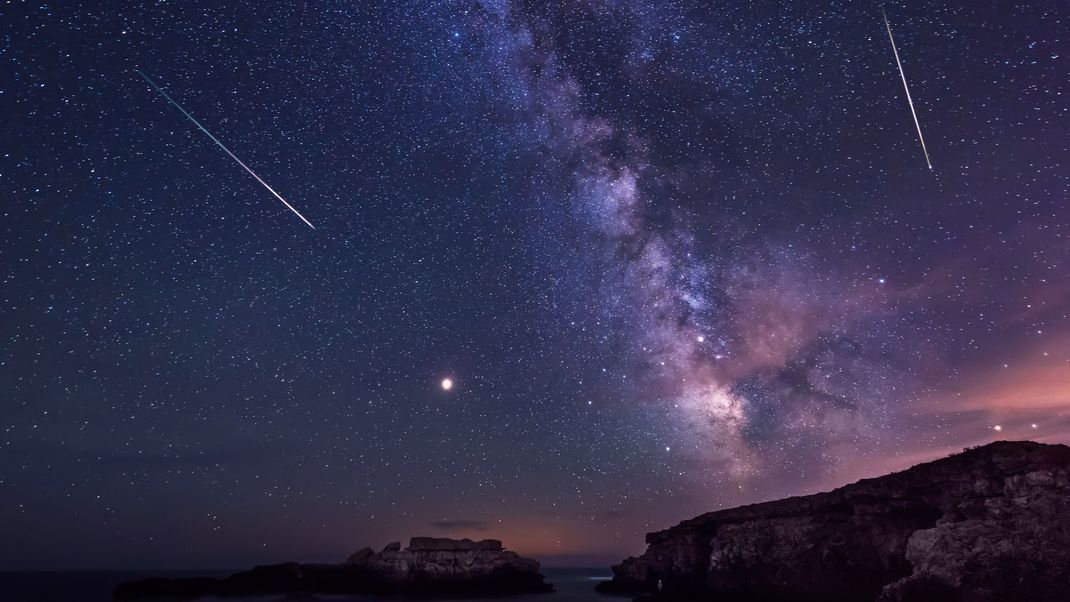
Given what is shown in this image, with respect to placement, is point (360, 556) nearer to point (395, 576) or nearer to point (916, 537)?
point (395, 576)

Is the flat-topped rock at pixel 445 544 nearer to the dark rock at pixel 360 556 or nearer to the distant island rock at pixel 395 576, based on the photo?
the distant island rock at pixel 395 576

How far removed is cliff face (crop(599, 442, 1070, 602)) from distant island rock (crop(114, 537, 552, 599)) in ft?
97.1

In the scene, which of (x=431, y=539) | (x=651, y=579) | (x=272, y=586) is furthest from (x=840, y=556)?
(x=272, y=586)

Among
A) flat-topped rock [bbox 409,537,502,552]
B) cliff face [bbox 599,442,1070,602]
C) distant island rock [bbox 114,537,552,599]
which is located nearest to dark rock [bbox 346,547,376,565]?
distant island rock [bbox 114,537,552,599]

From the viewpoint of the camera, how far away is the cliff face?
27375 millimetres

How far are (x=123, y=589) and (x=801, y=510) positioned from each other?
3151 inches

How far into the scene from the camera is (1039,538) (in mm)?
27203

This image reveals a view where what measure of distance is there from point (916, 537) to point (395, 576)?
203 ft

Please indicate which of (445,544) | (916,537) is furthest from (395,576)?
(916,537)

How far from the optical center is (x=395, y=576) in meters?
72.2

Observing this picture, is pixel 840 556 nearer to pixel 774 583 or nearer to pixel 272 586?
pixel 774 583

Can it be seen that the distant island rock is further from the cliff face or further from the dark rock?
the cliff face

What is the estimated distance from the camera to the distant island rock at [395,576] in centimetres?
7162

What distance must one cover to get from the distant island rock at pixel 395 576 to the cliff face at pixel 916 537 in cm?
2958
